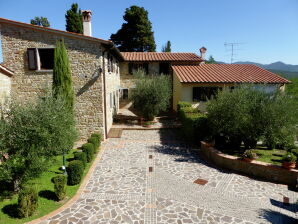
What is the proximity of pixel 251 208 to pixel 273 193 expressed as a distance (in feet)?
5.56

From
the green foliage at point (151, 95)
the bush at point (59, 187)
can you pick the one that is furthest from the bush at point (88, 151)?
the green foliage at point (151, 95)

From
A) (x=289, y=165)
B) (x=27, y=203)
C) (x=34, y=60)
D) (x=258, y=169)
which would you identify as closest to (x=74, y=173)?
(x=27, y=203)

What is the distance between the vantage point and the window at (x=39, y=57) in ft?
42.8

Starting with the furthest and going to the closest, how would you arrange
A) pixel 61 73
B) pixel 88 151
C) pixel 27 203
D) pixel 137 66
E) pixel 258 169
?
A: pixel 137 66
pixel 61 73
pixel 88 151
pixel 258 169
pixel 27 203

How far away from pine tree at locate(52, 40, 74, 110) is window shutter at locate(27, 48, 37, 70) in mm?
1924

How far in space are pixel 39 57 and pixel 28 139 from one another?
27.5 feet

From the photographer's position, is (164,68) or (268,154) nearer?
(268,154)

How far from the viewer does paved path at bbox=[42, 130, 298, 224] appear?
6188 mm

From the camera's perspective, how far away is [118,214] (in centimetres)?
630

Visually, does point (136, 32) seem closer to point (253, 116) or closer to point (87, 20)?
point (87, 20)

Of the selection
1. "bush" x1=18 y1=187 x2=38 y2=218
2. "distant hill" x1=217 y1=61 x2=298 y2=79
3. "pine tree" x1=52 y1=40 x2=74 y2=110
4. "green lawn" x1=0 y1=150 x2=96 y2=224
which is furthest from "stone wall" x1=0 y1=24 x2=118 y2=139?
"distant hill" x1=217 y1=61 x2=298 y2=79

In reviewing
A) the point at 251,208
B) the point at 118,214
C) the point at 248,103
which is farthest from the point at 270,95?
the point at 118,214

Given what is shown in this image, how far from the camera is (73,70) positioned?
13320mm

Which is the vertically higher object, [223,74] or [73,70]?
[223,74]
